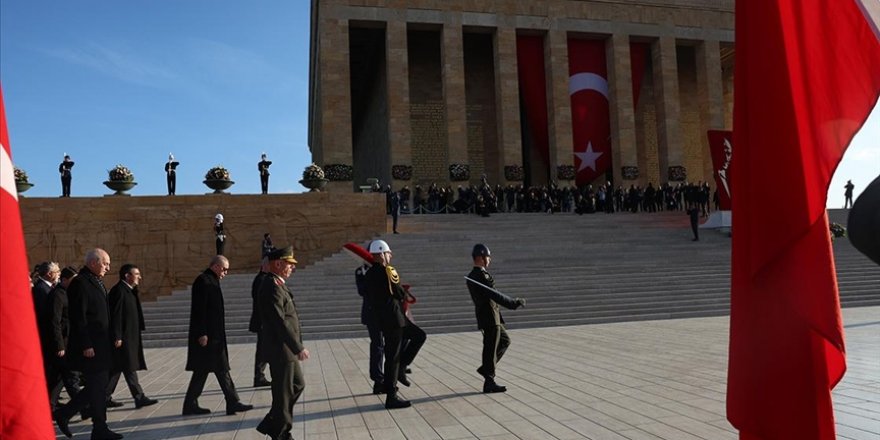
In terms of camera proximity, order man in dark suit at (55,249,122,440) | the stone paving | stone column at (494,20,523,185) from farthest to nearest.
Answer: stone column at (494,20,523,185) → man in dark suit at (55,249,122,440) → the stone paving

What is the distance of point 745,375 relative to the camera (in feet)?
7.70

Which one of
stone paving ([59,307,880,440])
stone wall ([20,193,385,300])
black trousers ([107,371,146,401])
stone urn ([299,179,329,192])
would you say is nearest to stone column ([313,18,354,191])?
stone urn ([299,179,329,192])

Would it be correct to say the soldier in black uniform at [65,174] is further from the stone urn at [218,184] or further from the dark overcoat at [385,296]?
the dark overcoat at [385,296]

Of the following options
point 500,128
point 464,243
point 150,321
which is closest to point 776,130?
point 150,321

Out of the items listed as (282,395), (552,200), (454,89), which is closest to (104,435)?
(282,395)

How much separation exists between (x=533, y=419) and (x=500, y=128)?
2610 cm

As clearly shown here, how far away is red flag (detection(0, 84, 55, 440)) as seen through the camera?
180 centimetres

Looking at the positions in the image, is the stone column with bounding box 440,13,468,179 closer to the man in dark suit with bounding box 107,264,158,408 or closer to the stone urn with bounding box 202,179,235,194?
the stone urn with bounding box 202,179,235,194

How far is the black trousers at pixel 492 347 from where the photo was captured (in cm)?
695

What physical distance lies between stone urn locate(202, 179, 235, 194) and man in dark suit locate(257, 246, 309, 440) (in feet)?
52.9

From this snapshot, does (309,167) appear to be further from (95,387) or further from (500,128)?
(95,387)

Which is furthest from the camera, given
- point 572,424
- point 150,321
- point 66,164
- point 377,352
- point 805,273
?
point 66,164

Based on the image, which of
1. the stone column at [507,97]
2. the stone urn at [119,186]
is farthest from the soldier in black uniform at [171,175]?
the stone column at [507,97]

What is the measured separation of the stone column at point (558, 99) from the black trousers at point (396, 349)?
24.6 meters
